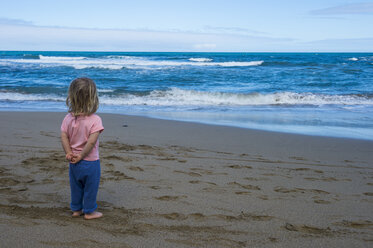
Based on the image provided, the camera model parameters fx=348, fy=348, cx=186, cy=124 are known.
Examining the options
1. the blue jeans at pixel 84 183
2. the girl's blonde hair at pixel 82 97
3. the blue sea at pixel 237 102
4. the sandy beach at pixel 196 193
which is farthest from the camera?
the blue sea at pixel 237 102

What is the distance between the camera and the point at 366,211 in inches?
128

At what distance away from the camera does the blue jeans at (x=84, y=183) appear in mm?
2883

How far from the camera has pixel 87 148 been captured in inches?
111

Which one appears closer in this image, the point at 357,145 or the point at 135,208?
the point at 135,208

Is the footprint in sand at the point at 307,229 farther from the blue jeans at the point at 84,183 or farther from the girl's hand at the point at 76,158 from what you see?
the girl's hand at the point at 76,158

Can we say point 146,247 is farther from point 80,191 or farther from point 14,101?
point 14,101

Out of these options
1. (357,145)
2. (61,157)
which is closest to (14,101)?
(61,157)

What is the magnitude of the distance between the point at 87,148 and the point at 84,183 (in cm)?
34

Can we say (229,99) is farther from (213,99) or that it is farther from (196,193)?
(196,193)

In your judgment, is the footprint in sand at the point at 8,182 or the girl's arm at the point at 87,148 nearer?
the girl's arm at the point at 87,148

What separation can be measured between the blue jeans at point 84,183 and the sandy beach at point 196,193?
0.43ft

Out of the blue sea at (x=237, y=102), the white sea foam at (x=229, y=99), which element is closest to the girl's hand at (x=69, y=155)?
the blue sea at (x=237, y=102)

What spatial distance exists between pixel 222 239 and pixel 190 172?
5.70 feet

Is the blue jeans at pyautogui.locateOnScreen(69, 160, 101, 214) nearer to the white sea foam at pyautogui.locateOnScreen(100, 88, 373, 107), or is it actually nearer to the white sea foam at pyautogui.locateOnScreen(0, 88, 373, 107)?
the white sea foam at pyautogui.locateOnScreen(0, 88, 373, 107)
